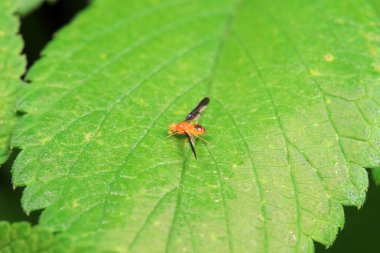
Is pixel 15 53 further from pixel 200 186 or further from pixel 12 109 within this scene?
pixel 200 186

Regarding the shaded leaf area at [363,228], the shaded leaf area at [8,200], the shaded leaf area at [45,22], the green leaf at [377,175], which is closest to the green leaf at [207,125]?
the green leaf at [377,175]

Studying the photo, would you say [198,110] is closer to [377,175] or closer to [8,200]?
[377,175]

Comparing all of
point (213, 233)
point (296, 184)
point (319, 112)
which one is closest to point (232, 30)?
point (319, 112)

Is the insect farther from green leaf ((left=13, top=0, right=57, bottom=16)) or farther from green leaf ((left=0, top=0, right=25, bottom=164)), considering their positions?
green leaf ((left=13, top=0, right=57, bottom=16))

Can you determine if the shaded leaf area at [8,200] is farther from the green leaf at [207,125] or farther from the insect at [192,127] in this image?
the insect at [192,127]

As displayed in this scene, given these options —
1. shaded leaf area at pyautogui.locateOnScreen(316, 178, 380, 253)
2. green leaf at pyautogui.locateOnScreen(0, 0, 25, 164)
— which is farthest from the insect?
shaded leaf area at pyautogui.locateOnScreen(316, 178, 380, 253)

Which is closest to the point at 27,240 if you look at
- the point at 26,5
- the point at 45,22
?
the point at 26,5
